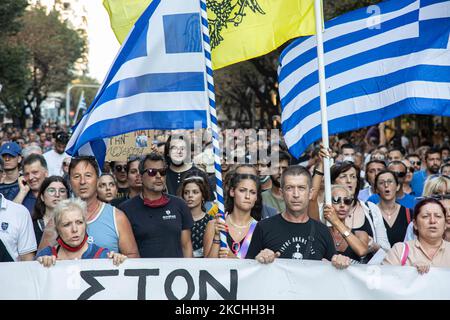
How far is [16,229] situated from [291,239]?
218 centimetres

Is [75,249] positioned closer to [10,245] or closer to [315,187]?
[10,245]

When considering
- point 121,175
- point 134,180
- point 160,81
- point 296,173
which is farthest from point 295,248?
point 121,175

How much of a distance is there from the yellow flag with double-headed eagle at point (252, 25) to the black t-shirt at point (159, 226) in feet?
4.25

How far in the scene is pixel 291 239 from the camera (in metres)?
5.83

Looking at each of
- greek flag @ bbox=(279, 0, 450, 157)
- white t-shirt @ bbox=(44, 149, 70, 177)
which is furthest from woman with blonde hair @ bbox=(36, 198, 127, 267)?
white t-shirt @ bbox=(44, 149, 70, 177)

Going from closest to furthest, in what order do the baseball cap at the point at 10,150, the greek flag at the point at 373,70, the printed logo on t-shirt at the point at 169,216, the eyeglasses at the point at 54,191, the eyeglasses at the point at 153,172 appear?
1. the printed logo on t-shirt at the point at 169,216
2. the eyeglasses at the point at 153,172
3. the eyeglasses at the point at 54,191
4. the greek flag at the point at 373,70
5. the baseball cap at the point at 10,150

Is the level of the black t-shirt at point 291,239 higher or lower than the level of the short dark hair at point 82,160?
lower

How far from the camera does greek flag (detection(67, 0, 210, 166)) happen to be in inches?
260

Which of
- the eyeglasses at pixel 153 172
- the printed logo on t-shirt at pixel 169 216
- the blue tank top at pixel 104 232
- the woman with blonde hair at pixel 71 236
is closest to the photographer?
the woman with blonde hair at pixel 71 236

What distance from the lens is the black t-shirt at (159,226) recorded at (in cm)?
672

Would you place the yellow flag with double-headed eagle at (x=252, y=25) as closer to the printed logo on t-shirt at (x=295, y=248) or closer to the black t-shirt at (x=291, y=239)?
the black t-shirt at (x=291, y=239)

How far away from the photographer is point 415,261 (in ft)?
19.2

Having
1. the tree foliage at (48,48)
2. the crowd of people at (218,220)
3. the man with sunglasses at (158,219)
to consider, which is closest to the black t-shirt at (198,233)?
the crowd of people at (218,220)

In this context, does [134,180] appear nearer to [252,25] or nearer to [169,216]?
[169,216]
